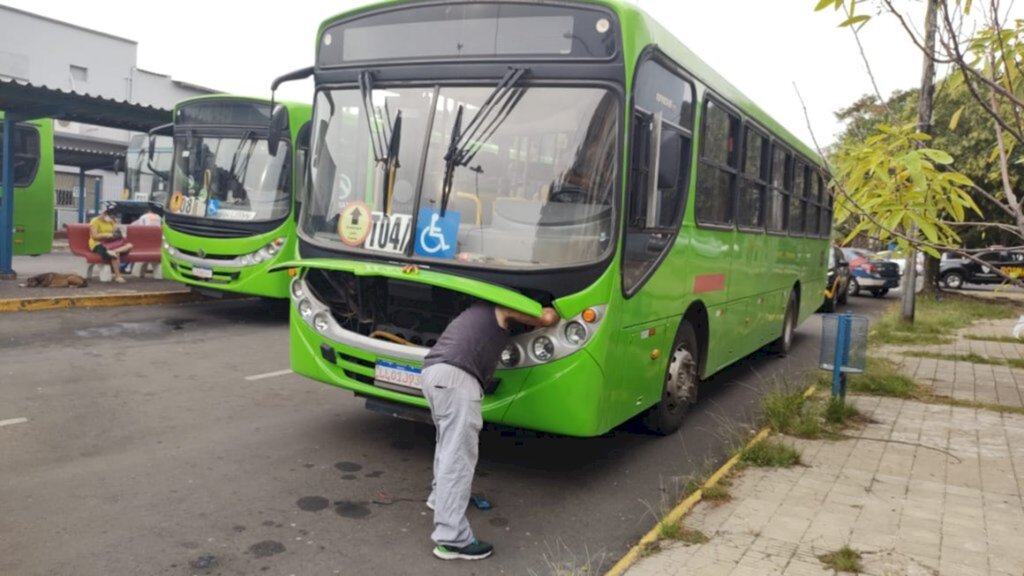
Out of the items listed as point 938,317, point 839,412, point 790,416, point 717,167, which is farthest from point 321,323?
point 938,317

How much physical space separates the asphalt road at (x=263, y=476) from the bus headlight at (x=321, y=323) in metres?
0.91

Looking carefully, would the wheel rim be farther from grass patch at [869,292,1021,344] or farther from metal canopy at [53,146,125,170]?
metal canopy at [53,146,125,170]

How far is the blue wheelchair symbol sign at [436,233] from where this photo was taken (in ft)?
Result: 17.3

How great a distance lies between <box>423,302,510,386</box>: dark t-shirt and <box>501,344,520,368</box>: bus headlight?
53 centimetres

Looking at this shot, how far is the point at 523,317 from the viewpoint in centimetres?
459

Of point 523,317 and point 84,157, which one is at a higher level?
point 84,157

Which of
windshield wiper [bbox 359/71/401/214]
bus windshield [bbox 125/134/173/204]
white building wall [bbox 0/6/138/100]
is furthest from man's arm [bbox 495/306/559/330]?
white building wall [bbox 0/6/138/100]

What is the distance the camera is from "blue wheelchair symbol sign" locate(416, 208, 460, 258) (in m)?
5.28

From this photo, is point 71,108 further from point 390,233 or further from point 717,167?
point 717,167

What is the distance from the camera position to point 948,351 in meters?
12.7

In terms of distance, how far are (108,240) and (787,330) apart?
11.7m

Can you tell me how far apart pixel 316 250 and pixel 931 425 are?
5712 mm

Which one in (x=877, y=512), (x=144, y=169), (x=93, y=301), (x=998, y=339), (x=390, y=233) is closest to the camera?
(x=877, y=512)

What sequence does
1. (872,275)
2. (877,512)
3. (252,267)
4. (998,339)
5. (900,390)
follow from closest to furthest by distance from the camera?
(877,512) < (900,390) < (252,267) < (998,339) < (872,275)
